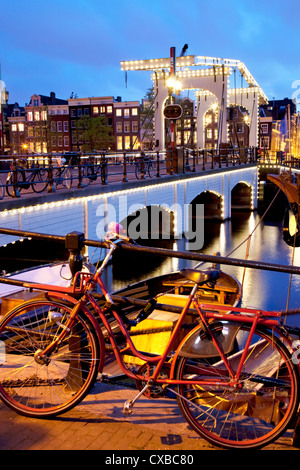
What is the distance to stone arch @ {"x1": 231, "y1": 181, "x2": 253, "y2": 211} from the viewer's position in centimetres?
4128

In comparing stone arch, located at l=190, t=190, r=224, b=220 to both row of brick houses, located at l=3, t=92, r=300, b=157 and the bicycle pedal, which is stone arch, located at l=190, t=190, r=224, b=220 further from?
the bicycle pedal

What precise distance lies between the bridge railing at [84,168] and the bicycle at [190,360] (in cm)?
832

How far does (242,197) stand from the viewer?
137 ft

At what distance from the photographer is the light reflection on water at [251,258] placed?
60.1ft

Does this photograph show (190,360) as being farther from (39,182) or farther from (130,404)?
(39,182)

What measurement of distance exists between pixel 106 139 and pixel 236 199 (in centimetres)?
2261

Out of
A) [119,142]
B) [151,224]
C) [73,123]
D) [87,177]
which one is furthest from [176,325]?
[73,123]

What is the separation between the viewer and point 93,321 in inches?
116

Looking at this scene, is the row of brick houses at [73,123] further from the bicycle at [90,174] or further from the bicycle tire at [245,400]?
the bicycle tire at [245,400]

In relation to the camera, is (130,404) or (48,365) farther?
(48,365)

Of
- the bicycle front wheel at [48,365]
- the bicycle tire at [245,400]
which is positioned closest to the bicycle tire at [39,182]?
the bicycle front wheel at [48,365]

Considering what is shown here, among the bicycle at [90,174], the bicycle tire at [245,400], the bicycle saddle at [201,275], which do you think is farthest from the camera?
the bicycle at [90,174]

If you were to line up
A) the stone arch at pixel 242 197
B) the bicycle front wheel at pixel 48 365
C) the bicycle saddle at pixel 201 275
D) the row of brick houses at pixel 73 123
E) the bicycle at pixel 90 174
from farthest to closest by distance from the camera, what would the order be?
the row of brick houses at pixel 73 123 → the stone arch at pixel 242 197 → the bicycle at pixel 90 174 → the bicycle front wheel at pixel 48 365 → the bicycle saddle at pixel 201 275

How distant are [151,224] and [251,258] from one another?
27.4 feet
